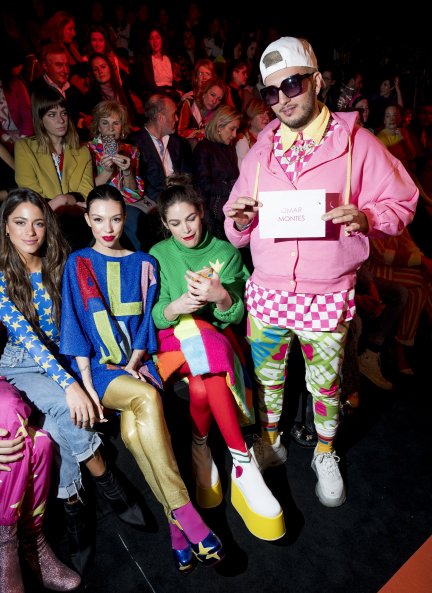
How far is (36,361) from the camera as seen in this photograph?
6.51 ft

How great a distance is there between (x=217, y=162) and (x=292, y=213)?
1989 millimetres

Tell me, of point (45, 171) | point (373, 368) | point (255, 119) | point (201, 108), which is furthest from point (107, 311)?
point (201, 108)

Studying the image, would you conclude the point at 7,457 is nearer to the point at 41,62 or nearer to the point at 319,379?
the point at 319,379

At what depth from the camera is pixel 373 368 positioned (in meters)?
3.12

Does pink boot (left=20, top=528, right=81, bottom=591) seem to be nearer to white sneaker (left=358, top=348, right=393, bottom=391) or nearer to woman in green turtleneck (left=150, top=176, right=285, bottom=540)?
woman in green turtleneck (left=150, top=176, right=285, bottom=540)

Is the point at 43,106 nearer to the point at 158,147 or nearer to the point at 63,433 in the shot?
the point at 158,147

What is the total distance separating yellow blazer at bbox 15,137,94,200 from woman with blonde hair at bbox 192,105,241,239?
38.8 inches

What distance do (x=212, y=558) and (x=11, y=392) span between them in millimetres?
1137

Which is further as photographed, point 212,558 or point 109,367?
point 109,367

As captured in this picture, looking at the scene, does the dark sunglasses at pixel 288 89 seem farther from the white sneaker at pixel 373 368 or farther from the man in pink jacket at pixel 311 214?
the white sneaker at pixel 373 368

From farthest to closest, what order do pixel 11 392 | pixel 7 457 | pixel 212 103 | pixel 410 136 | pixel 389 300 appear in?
pixel 410 136
pixel 212 103
pixel 389 300
pixel 11 392
pixel 7 457

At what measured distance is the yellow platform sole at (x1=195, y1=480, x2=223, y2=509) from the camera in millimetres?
2100

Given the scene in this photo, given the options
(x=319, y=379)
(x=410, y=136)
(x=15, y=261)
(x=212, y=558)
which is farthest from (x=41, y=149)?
(x=410, y=136)

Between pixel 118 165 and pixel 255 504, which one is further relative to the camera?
pixel 118 165
